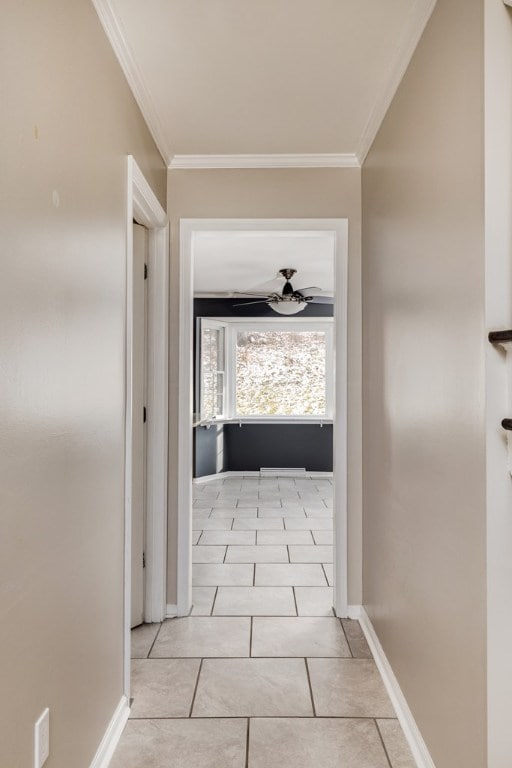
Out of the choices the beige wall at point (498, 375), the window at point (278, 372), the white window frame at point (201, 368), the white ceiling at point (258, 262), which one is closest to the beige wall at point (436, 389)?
the beige wall at point (498, 375)

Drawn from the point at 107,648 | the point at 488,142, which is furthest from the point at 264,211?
the point at 107,648

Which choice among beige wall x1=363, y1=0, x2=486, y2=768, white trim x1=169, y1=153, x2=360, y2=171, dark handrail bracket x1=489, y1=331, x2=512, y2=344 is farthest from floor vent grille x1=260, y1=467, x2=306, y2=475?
dark handrail bracket x1=489, y1=331, x2=512, y2=344

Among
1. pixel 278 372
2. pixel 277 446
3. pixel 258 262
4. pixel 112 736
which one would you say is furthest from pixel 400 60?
pixel 277 446

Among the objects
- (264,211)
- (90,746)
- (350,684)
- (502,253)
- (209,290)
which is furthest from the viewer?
(209,290)

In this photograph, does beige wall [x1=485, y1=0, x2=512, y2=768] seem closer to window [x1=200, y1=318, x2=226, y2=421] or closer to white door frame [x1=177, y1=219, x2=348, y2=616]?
white door frame [x1=177, y1=219, x2=348, y2=616]

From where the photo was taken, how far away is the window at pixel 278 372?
749 centimetres

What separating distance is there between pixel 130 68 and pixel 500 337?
182cm

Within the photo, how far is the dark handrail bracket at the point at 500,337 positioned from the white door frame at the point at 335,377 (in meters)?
1.68

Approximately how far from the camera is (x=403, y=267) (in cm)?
203

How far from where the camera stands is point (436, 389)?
5.33ft

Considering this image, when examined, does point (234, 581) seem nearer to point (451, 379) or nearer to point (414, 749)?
point (414, 749)

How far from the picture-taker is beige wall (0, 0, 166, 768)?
43.9 inches

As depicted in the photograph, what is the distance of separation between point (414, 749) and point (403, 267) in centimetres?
176

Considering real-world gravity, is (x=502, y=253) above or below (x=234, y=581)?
above
